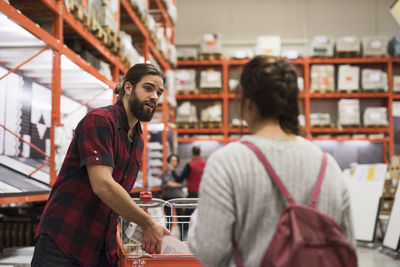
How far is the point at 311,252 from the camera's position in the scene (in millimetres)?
1464

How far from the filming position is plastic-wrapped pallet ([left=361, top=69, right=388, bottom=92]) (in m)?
14.1

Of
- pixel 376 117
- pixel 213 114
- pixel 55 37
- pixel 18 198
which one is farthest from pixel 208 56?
pixel 18 198

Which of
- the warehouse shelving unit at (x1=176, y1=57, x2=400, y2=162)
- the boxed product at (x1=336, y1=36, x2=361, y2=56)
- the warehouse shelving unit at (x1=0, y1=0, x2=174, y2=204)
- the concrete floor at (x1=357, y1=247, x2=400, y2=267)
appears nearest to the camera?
the warehouse shelving unit at (x1=0, y1=0, x2=174, y2=204)

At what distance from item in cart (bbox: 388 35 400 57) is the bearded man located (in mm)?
12942

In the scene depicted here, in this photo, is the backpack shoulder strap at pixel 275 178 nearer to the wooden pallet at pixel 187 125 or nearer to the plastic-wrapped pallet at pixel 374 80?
the wooden pallet at pixel 187 125

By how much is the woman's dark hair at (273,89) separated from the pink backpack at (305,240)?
0.56 ft

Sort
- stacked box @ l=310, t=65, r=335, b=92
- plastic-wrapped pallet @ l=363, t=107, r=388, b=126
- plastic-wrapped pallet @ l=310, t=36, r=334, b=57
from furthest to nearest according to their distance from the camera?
plastic-wrapped pallet @ l=310, t=36, r=334, b=57 < stacked box @ l=310, t=65, r=335, b=92 < plastic-wrapped pallet @ l=363, t=107, r=388, b=126

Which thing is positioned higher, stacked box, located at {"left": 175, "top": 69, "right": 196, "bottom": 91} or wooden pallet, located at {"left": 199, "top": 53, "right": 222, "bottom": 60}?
wooden pallet, located at {"left": 199, "top": 53, "right": 222, "bottom": 60}

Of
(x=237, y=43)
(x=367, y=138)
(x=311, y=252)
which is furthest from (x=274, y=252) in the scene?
(x=237, y=43)

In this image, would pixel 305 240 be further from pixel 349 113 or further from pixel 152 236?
pixel 349 113

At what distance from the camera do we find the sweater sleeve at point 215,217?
1499mm

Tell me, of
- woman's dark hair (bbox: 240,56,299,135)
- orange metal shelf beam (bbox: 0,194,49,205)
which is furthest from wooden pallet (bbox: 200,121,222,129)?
woman's dark hair (bbox: 240,56,299,135)

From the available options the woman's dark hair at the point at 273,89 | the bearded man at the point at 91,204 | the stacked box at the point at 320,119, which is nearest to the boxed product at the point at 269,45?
the stacked box at the point at 320,119

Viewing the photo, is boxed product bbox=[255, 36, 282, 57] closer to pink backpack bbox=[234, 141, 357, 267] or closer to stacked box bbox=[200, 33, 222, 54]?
stacked box bbox=[200, 33, 222, 54]
